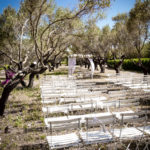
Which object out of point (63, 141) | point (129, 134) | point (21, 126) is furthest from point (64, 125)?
point (21, 126)

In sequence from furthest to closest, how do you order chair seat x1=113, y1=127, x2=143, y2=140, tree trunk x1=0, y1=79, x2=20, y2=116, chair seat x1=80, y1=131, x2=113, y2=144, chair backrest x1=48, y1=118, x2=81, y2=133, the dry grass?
tree trunk x1=0, y1=79, x2=20, y2=116 → the dry grass → chair seat x1=113, y1=127, x2=143, y2=140 → chair seat x1=80, y1=131, x2=113, y2=144 → chair backrest x1=48, y1=118, x2=81, y2=133

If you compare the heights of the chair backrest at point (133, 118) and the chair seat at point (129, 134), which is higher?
the chair backrest at point (133, 118)

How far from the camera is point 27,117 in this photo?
6.62 metres

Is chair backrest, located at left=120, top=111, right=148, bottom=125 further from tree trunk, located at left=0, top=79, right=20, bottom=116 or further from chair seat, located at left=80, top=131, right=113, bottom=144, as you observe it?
tree trunk, located at left=0, top=79, right=20, bottom=116

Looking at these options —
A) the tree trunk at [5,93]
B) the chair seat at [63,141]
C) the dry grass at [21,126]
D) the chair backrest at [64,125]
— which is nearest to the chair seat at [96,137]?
the chair seat at [63,141]

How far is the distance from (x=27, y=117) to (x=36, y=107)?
1.44 meters

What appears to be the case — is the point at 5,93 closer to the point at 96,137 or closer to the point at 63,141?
the point at 63,141

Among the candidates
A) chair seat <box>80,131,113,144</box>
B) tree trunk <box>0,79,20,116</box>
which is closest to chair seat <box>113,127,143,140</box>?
chair seat <box>80,131,113,144</box>

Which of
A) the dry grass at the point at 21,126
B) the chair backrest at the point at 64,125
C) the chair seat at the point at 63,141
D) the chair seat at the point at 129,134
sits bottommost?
the dry grass at the point at 21,126

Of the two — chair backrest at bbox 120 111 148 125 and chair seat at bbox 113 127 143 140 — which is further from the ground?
chair backrest at bbox 120 111 148 125

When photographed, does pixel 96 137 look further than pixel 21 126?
No

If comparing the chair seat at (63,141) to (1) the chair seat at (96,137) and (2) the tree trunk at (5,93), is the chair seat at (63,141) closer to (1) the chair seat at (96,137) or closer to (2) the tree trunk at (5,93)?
(1) the chair seat at (96,137)

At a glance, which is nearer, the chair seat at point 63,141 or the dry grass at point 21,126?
the chair seat at point 63,141

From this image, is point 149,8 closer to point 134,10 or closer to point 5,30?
point 134,10
